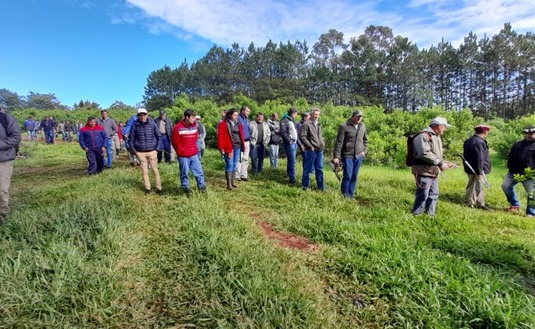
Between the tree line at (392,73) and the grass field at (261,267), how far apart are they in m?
36.7

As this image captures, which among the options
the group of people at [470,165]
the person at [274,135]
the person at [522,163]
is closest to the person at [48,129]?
the person at [274,135]

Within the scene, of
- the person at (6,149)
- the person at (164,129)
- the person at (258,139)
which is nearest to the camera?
the person at (6,149)

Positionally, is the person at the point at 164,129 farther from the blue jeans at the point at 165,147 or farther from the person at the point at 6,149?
the person at the point at 6,149

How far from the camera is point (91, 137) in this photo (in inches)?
337

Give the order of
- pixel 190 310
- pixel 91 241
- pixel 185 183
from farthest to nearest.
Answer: pixel 185 183 → pixel 91 241 → pixel 190 310

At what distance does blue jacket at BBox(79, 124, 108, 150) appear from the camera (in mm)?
8523

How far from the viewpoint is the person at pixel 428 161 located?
500 centimetres

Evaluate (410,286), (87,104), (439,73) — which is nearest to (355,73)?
(439,73)

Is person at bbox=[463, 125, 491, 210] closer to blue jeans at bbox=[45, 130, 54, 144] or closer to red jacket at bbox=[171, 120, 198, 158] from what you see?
red jacket at bbox=[171, 120, 198, 158]

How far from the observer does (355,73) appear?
145 ft

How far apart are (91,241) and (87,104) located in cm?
8000

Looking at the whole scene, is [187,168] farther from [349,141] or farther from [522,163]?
[522,163]

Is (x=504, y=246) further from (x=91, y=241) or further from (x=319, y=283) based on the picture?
(x=91, y=241)

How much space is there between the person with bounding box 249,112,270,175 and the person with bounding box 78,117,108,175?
445 cm
